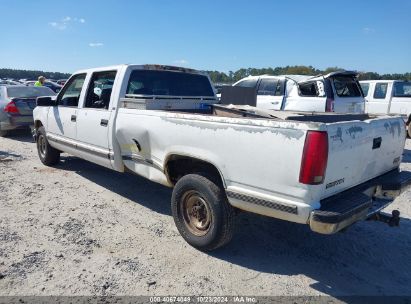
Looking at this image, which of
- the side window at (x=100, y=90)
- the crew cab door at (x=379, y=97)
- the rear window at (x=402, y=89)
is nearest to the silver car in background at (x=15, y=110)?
the side window at (x=100, y=90)

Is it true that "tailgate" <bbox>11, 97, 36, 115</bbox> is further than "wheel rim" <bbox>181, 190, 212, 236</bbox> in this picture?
Yes

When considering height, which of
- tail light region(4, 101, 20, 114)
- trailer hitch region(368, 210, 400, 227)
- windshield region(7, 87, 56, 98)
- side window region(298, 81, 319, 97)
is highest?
side window region(298, 81, 319, 97)

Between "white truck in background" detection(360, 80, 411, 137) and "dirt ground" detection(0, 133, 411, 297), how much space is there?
792cm

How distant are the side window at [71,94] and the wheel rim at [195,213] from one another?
3.23 m

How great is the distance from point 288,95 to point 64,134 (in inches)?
228

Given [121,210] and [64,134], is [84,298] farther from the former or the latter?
[64,134]

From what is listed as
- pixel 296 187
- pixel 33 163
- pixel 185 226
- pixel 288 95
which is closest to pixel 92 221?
pixel 185 226

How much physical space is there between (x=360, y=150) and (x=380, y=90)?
11.2m

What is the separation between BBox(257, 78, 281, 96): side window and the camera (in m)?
9.87

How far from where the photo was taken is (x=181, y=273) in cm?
344

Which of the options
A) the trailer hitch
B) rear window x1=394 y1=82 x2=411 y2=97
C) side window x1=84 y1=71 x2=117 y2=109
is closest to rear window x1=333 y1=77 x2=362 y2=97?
rear window x1=394 y1=82 x2=411 y2=97

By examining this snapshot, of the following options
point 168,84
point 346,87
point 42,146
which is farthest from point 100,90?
point 346,87

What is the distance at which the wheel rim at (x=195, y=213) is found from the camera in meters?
3.79

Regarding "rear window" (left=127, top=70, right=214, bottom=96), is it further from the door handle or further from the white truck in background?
the white truck in background
